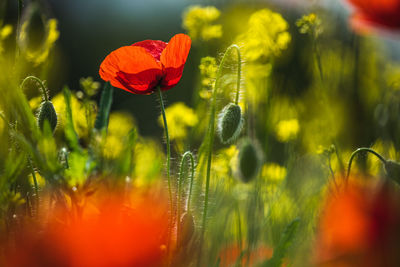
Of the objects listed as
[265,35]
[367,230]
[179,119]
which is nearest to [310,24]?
[265,35]

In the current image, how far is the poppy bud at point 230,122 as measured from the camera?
646 millimetres

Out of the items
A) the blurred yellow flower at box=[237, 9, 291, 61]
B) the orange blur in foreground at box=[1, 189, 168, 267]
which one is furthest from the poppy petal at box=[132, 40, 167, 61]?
the orange blur in foreground at box=[1, 189, 168, 267]

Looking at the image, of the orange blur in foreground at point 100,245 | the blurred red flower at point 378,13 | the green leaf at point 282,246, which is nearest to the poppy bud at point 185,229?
the green leaf at point 282,246

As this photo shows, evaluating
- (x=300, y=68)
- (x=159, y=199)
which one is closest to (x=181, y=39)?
(x=159, y=199)

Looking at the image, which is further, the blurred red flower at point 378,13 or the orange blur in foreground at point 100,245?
the blurred red flower at point 378,13

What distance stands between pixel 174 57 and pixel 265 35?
28 cm

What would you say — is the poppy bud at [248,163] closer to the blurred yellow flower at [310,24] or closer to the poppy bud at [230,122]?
the poppy bud at [230,122]

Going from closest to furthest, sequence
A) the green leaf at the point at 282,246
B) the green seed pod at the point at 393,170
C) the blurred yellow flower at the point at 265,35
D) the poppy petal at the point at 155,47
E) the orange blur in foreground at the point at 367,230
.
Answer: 1. the orange blur in foreground at the point at 367,230
2. the green leaf at the point at 282,246
3. the green seed pod at the point at 393,170
4. the poppy petal at the point at 155,47
5. the blurred yellow flower at the point at 265,35

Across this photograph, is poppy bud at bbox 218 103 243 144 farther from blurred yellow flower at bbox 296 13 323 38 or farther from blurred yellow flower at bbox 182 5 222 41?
blurred yellow flower at bbox 182 5 222 41

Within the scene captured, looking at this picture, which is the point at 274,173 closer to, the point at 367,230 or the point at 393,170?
the point at 393,170

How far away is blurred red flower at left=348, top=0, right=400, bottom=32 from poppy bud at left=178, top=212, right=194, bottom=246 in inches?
13.1

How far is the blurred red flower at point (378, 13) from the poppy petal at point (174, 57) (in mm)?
236

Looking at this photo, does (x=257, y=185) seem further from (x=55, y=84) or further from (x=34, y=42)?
(x=55, y=84)

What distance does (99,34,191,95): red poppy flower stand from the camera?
57cm
